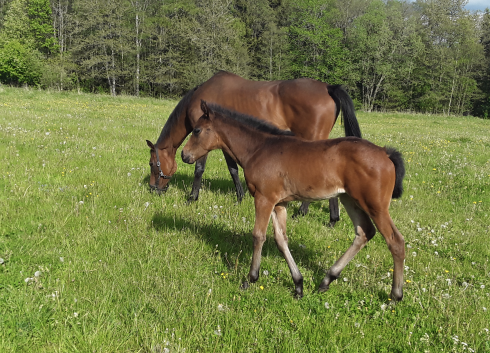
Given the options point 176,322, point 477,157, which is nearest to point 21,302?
point 176,322

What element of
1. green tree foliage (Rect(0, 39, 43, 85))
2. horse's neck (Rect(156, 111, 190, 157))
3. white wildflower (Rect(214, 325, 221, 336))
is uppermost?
green tree foliage (Rect(0, 39, 43, 85))

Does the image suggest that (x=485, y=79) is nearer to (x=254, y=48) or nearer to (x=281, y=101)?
(x=254, y=48)

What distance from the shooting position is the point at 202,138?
191 inches

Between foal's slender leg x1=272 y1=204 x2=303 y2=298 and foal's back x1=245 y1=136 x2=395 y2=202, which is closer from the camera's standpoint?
foal's back x1=245 y1=136 x2=395 y2=202

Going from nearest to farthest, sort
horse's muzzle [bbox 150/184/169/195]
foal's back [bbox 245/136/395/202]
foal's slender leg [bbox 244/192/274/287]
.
→ 1. foal's back [bbox 245/136/395/202]
2. foal's slender leg [bbox 244/192/274/287]
3. horse's muzzle [bbox 150/184/169/195]

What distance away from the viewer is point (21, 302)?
3.49m

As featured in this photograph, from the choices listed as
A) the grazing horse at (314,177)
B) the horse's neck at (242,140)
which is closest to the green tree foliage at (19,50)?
the horse's neck at (242,140)

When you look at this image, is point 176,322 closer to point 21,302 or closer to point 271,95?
point 21,302

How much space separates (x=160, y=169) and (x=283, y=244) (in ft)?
13.6

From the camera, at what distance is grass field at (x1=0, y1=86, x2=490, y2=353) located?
127 inches

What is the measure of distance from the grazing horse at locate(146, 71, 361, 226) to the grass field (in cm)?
69

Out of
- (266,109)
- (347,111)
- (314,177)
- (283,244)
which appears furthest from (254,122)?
(266,109)

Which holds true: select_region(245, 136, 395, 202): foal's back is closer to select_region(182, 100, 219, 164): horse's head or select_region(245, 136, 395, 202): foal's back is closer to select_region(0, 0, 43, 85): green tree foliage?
select_region(182, 100, 219, 164): horse's head

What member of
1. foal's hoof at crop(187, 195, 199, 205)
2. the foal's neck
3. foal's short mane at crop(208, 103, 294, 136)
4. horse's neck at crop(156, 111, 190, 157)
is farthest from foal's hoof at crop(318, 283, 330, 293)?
horse's neck at crop(156, 111, 190, 157)
